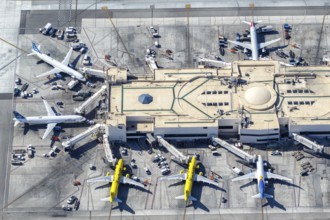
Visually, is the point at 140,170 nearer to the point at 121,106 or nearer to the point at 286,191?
the point at 121,106

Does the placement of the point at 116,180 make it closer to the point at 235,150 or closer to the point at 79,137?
the point at 79,137

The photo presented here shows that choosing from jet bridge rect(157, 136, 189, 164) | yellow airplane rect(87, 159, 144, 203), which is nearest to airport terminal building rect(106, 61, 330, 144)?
jet bridge rect(157, 136, 189, 164)

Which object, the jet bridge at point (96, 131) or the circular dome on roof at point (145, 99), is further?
the circular dome on roof at point (145, 99)

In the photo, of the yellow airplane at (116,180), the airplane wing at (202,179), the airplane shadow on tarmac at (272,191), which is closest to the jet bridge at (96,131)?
the yellow airplane at (116,180)

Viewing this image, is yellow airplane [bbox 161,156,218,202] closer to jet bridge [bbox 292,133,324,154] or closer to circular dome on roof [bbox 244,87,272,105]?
circular dome on roof [bbox 244,87,272,105]

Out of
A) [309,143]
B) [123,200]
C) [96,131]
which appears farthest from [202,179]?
[96,131]

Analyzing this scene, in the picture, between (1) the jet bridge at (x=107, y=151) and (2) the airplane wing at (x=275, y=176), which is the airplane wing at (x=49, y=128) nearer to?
(1) the jet bridge at (x=107, y=151)
